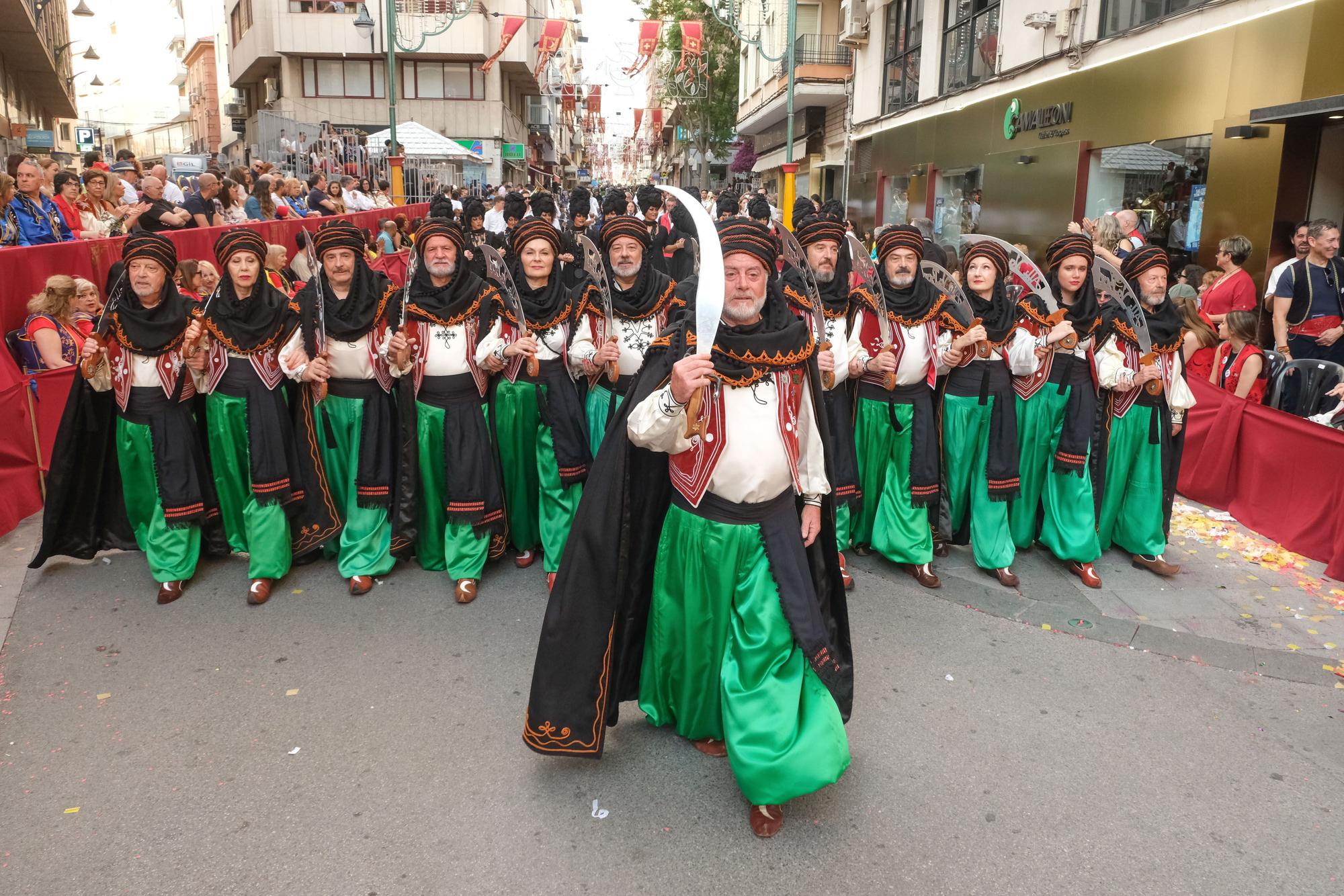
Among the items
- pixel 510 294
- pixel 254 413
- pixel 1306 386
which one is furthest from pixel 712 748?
pixel 1306 386

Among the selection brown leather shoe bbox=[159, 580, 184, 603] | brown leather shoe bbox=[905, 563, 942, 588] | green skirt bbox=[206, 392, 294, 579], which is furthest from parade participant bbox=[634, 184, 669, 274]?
brown leather shoe bbox=[159, 580, 184, 603]

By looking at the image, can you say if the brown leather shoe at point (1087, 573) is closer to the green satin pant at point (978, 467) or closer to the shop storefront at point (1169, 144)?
the green satin pant at point (978, 467)

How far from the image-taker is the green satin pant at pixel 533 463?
5.41 meters

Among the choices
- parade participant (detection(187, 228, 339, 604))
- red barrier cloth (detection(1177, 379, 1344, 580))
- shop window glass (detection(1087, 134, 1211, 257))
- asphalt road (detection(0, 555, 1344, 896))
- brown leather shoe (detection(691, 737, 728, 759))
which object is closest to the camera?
asphalt road (detection(0, 555, 1344, 896))

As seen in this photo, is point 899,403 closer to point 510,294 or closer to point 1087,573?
point 1087,573

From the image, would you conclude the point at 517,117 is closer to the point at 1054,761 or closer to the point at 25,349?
the point at 25,349

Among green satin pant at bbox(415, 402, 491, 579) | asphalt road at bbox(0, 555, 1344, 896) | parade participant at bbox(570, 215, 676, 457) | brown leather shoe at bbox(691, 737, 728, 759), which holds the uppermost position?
parade participant at bbox(570, 215, 676, 457)

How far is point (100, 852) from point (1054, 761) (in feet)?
10.7

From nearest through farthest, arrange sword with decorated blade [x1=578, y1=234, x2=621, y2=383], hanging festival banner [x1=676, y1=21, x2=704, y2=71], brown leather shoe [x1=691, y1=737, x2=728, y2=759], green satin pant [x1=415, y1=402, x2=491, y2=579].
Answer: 1. brown leather shoe [x1=691, y1=737, x2=728, y2=759]
2. sword with decorated blade [x1=578, y1=234, x2=621, y2=383]
3. green satin pant [x1=415, y1=402, x2=491, y2=579]
4. hanging festival banner [x1=676, y1=21, x2=704, y2=71]

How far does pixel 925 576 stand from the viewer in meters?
5.36

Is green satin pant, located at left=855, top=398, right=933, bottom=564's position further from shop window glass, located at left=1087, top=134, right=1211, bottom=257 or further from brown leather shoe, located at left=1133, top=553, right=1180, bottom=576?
shop window glass, located at left=1087, top=134, right=1211, bottom=257

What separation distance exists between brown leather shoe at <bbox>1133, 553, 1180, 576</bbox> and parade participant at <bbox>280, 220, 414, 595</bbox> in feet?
13.6

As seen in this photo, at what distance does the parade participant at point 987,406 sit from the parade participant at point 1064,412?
0.41 ft

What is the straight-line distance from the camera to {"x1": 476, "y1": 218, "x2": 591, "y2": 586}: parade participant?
526 centimetres
